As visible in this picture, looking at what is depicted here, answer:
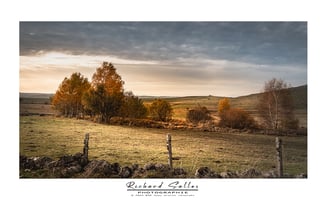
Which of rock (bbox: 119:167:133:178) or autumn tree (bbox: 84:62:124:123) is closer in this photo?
rock (bbox: 119:167:133:178)

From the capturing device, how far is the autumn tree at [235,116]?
23.0ft

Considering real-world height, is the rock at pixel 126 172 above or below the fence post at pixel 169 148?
below

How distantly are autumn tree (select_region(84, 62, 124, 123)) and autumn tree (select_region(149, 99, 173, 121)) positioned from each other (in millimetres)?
514

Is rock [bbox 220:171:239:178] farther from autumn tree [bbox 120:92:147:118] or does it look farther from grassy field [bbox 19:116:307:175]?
autumn tree [bbox 120:92:147:118]

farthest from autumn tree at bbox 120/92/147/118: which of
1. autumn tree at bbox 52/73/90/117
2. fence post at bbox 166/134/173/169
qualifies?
autumn tree at bbox 52/73/90/117

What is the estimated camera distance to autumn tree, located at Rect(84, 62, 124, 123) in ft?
23.0

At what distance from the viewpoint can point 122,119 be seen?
716 centimetres

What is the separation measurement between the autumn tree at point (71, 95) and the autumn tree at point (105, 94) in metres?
0.11

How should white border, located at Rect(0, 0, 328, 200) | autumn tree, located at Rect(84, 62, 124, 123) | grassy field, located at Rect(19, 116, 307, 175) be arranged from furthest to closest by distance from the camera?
autumn tree, located at Rect(84, 62, 124, 123)
grassy field, located at Rect(19, 116, 307, 175)
white border, located at Rect(0, 0, 328, 200)

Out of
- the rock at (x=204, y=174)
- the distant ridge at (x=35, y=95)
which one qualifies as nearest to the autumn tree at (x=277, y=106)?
the rock at (x=204, y=174)

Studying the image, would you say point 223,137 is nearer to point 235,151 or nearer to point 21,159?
point 235,151

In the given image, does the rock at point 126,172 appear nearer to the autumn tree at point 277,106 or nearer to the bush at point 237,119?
the bush at point 237,119
